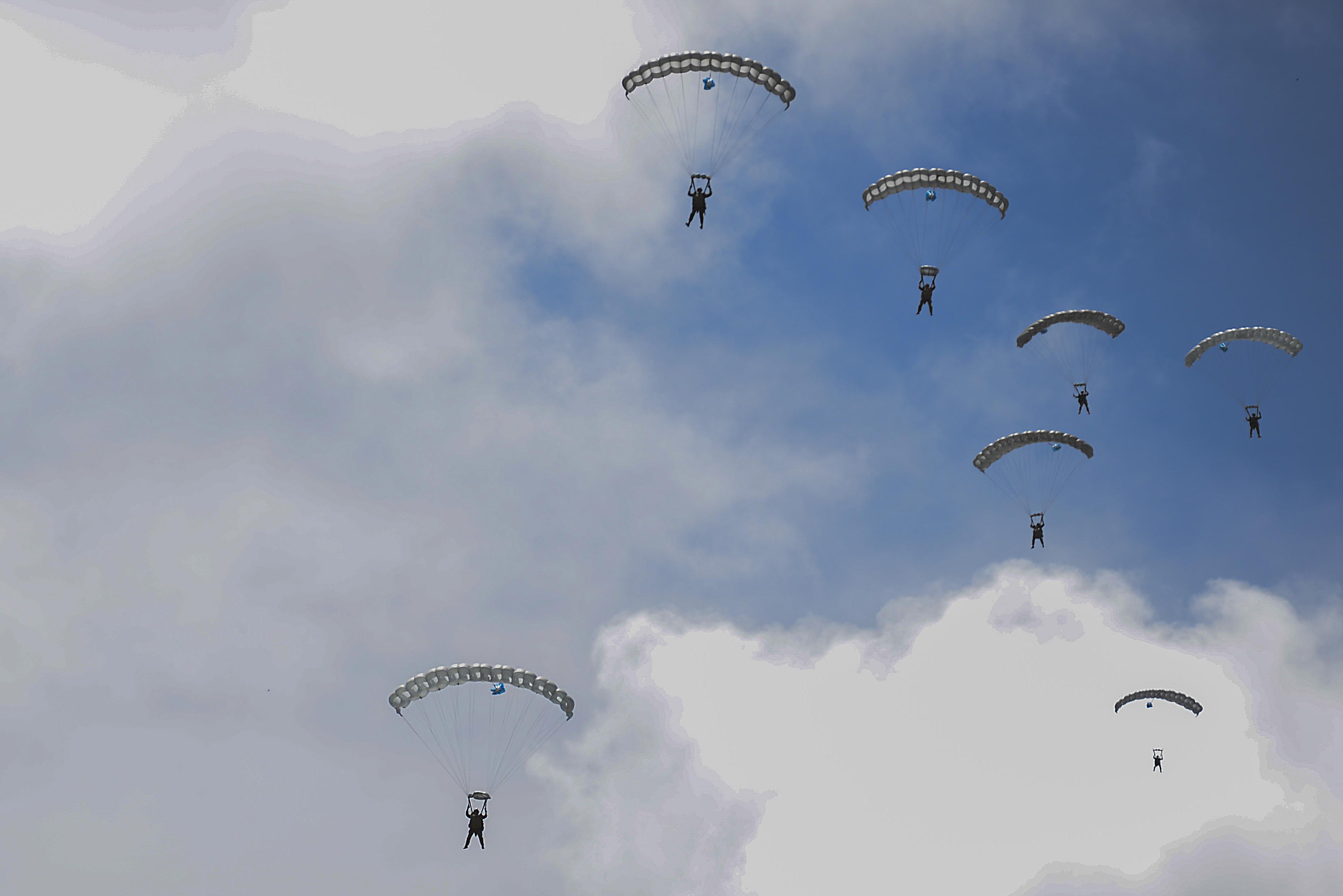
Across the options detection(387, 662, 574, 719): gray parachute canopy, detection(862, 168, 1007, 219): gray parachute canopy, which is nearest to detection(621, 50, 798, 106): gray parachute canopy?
detection(862, 168, 1007, 219): gray parachute canopy

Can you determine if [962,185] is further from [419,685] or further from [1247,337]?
[419,685]

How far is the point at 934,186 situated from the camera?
156ft

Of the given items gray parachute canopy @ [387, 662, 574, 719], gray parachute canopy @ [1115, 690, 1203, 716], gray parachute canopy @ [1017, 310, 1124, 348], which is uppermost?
gray parachute canopy @ [1017, 310, 1124, 348]

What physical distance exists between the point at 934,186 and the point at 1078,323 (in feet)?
28.9

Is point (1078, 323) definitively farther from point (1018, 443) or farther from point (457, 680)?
point (457, 680)

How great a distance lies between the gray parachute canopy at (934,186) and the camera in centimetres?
4719

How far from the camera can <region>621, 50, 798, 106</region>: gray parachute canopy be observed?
44094 mm

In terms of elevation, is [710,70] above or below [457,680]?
above

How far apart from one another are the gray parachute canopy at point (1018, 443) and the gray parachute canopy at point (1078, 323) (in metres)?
3.57

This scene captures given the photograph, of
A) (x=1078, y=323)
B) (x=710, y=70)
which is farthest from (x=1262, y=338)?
(x=710, y=70)

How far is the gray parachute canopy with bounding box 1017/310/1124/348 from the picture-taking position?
166ft

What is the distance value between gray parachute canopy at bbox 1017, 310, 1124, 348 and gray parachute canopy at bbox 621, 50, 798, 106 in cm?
1413

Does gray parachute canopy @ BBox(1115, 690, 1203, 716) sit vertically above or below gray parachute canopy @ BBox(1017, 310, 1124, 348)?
below

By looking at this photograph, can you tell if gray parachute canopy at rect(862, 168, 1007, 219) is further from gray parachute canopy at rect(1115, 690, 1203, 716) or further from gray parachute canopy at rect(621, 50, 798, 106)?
gray parachute canopy at rect(1115, 690, 1203, 716)
